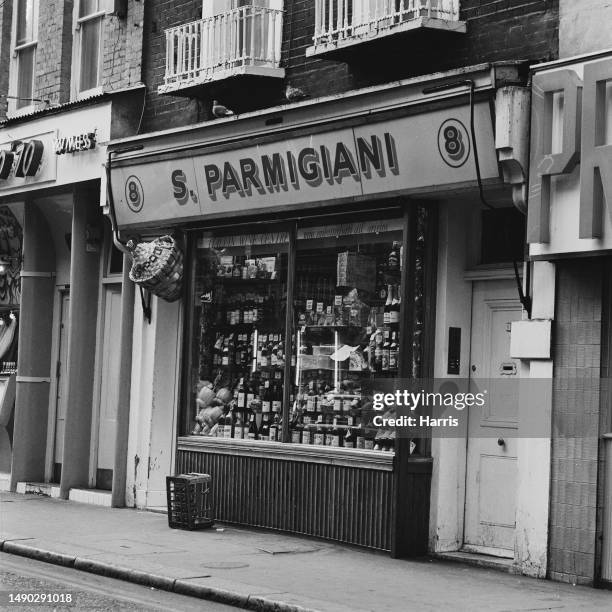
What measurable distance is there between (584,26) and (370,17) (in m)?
2.42

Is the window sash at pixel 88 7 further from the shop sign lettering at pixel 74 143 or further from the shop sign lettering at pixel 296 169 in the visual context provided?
the shop sign lettering at pixel 296 169

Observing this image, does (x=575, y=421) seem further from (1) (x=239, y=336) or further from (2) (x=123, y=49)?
(2) (x=123, y=49)

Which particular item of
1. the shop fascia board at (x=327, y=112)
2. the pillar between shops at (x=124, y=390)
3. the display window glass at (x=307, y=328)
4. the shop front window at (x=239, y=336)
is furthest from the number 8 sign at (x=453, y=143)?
the pillar between shops at (x=124, y=390)

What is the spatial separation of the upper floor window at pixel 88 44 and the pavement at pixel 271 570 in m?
5.99

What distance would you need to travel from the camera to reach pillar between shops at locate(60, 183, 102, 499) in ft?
53.0

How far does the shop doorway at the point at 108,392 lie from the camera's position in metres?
16.2

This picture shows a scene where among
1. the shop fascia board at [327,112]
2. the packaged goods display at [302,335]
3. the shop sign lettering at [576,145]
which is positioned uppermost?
the shop fascia board at [327,112]

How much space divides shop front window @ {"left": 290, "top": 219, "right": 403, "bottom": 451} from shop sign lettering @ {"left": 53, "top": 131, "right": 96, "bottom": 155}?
361 cm

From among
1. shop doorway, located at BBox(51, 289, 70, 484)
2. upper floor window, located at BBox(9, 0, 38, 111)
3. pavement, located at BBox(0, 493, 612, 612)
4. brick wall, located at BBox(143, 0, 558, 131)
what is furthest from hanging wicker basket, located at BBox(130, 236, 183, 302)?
upper floor window, located at BBox(9, 0, 38, 111)

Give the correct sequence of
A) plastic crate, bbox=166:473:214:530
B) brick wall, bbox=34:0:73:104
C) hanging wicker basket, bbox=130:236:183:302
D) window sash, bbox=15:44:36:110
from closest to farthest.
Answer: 1. plastic crate, bbox=166:473:214:530
2. hanging wicker basket, bbox=130:236:183:302
3. brick wall, bbox=34:0:73:104
4. window sash, bbox=15:44:36:110

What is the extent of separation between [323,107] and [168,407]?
4622 millimetres

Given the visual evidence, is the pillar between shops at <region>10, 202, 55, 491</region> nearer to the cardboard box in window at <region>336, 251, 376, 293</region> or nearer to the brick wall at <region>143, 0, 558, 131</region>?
the brick wall at <region>143, 0, 558, 131</region>

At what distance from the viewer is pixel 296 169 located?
12.8 metres

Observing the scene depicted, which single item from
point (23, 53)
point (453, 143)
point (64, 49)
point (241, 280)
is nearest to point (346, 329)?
point (241, 280)
